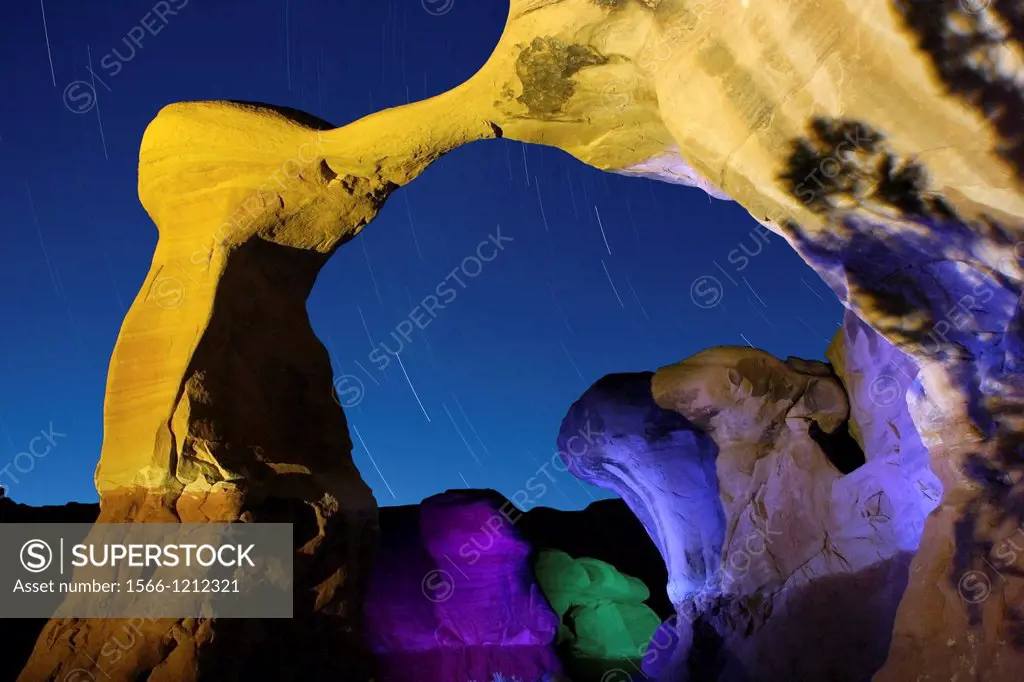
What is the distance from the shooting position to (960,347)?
4.33 meters

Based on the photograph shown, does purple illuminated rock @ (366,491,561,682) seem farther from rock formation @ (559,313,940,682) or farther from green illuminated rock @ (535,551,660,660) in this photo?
rock formation @ (559,313,940,682)

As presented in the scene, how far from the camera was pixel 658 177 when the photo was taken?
654cm

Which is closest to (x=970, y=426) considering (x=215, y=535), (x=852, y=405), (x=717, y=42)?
(x=717, y=42)

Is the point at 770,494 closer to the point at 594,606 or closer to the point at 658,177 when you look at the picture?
the point at 658,177

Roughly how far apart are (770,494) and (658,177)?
4.57 meters

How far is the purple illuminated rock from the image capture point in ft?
41.4

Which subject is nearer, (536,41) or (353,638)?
(536,41)

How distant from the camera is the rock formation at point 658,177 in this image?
3.54 metres

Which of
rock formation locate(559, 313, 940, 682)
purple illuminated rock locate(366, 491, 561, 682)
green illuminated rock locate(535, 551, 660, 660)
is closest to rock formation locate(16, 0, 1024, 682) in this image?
rock formation locate(559, 313, 940, 682)

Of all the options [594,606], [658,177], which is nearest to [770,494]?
[658,177]

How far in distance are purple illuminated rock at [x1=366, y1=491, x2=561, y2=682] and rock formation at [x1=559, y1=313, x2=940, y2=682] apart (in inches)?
113

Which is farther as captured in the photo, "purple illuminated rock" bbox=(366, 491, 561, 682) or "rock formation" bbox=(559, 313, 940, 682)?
"purple illuminated rock" bbox=(366, 491, 561, 682)

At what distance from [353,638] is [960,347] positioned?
5.64 metres

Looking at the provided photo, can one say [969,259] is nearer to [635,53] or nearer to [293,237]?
[635,53]
